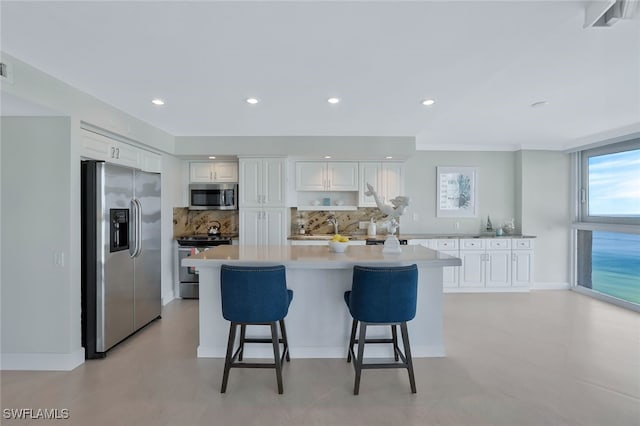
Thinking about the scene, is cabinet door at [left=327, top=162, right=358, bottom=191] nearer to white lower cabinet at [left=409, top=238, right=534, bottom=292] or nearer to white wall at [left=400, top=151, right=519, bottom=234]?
white wall at [left=400, top=151, right=519, bottom=234]

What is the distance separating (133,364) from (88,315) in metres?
0.60

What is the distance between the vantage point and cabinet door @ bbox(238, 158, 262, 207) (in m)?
5.06

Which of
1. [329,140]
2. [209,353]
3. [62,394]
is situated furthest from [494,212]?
[62,394]

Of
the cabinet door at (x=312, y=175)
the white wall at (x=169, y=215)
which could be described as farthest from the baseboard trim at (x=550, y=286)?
the white wall at (x=169, y=215)

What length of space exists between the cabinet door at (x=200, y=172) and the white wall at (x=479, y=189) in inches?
129

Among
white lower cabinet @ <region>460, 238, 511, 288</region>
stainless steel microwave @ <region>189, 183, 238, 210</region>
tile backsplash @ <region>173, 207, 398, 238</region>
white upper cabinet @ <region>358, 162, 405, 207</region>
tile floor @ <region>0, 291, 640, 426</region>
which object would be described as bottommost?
tile floor @ <region>0, 291, 640, 426</region>

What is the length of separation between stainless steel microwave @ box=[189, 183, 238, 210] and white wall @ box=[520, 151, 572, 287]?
478 cm

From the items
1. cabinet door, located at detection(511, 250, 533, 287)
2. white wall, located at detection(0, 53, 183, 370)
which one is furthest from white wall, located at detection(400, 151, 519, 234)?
white wall, located at detection(0, 53, 183, 370)

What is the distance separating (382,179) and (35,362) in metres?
4.58

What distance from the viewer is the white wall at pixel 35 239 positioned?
2.83 m

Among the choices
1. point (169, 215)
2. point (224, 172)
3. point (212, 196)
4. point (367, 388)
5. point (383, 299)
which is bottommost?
point (367, 388)

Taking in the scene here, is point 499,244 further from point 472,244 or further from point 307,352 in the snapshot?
point 307,352

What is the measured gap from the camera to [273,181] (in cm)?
507

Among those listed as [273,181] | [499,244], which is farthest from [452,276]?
[273,181]
